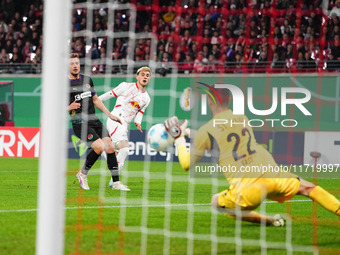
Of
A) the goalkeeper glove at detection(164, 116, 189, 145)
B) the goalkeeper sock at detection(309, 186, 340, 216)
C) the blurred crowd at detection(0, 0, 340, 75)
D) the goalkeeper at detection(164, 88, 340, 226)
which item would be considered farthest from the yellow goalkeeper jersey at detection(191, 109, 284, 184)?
the blurred crowd at detection(0, 0, 340, 75)

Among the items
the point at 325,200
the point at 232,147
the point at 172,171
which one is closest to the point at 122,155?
the point at 172,171

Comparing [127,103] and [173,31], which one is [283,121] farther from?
[127,103]

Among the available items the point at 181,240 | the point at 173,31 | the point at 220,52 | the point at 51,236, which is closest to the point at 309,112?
the point at 220,52

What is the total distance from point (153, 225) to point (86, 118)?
3.74m

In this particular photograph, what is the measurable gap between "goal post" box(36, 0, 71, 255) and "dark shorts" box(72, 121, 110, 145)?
5.36 metres

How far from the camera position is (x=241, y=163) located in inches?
247

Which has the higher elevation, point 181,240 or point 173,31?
point 173,31

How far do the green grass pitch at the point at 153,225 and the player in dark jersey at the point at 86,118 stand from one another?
51 cm

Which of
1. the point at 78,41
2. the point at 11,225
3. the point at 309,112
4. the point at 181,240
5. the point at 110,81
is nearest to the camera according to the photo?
the point at 181,240

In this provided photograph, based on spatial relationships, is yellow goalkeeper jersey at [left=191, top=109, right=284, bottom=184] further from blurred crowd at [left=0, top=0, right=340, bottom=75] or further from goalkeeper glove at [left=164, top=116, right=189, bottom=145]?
blurred crowd at [left=0, top=0, right=340, bottom=75]

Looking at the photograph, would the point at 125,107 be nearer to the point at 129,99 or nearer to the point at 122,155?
the point at 129,99

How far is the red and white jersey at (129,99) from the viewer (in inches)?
430

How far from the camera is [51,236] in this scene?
4145 millimetres

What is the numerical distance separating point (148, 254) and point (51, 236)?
129 centimetres
